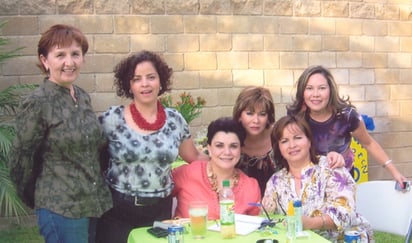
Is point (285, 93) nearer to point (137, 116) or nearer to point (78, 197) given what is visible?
point (137, 116)

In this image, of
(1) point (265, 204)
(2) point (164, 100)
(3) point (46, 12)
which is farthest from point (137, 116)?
(3) point (46, 12)

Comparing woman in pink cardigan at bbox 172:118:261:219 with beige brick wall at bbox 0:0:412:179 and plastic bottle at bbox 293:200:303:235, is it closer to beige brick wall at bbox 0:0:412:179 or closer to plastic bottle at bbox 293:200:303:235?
plastic bottle at bbox 293:200:303:235

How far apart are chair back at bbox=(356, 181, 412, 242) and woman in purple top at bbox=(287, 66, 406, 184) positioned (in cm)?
12

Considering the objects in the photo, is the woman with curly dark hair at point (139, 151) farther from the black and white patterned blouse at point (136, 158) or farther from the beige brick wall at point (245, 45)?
the beige brick wall at point (245, 45)

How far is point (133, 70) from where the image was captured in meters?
2.97

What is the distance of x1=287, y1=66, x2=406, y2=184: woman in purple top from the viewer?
11.2ft

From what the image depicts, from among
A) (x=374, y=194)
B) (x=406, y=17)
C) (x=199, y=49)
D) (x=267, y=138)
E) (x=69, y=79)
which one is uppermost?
(x=406, y=17)

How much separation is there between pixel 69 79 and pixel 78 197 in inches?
22.5

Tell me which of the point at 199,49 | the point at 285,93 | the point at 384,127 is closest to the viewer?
the point at 199,49

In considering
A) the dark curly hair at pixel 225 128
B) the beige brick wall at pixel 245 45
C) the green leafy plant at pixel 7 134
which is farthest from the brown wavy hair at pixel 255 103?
the beige brick wall at pixel 245 45

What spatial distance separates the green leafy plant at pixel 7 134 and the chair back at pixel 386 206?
231 cm

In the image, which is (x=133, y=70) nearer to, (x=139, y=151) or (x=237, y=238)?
(x=139, y=151)

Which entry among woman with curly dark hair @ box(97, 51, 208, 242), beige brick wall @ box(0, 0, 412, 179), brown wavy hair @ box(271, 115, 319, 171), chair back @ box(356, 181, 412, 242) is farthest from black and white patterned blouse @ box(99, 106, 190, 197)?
beige brick wall @ box(0, 0, 412, 179)

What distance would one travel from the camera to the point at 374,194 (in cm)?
347
